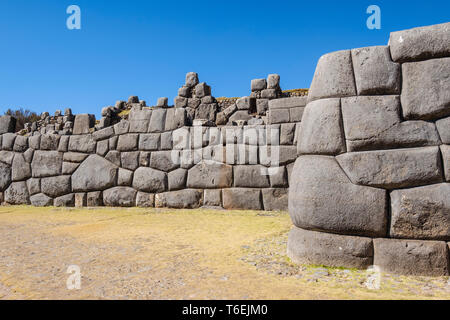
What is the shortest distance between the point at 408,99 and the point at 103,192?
5964 mm

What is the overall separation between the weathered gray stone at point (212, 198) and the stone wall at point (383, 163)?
133 inches

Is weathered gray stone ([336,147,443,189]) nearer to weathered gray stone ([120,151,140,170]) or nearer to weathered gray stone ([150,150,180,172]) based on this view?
weathered gray stone ([150,150,180,172])

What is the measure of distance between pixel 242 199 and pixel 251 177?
1.43 ft

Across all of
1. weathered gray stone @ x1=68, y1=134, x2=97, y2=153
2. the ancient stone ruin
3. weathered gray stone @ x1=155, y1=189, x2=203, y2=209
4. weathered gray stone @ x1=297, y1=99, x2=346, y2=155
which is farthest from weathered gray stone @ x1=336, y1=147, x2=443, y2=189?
weathered gray stone @ x1=68, y1=134, x2=97, y2=153

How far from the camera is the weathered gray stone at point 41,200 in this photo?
Result: 23.8 ft

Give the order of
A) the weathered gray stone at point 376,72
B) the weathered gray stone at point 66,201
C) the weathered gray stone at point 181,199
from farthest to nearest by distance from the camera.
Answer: the weathered gray stone at point 66,201 < the weathered gray stone at point 181,199 < the weathered gray stone at point 376,72

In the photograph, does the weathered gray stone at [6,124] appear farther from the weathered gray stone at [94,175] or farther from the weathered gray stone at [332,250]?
the weathered gray stone at [332,250]

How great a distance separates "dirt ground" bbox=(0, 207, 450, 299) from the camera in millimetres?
2189

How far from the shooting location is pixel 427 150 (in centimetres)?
256

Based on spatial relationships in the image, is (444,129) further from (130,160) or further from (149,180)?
(130,160)

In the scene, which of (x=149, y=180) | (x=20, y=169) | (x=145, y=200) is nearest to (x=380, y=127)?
(x=149, y=180)

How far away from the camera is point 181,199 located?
6.41 meters

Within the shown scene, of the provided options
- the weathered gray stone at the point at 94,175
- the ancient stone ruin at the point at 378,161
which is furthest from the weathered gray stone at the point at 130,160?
the ancient stone ruin at the point at 378,161
